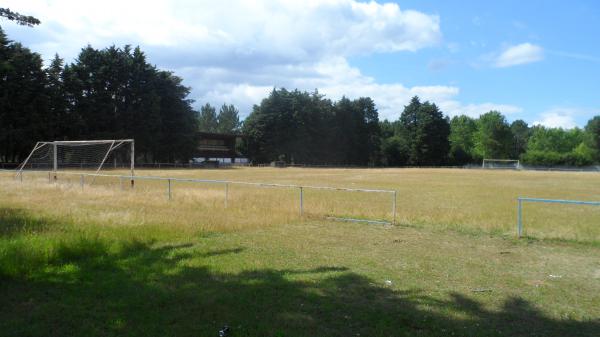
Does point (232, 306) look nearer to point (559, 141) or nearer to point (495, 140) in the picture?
point (495, 140)

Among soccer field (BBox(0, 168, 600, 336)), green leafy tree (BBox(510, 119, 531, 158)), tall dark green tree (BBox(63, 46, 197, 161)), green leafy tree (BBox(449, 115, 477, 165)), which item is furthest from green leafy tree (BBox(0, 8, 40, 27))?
green leafy tree (BBox(510, 119, 531, 158))

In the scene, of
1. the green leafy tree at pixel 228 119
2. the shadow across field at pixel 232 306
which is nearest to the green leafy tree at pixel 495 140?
the green leafy tree at pixel 228 119

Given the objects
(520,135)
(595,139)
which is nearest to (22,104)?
(595,139)

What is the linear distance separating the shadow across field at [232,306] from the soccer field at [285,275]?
25mm

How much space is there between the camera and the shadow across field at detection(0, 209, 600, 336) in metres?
5.43

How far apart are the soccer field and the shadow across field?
0.08ft

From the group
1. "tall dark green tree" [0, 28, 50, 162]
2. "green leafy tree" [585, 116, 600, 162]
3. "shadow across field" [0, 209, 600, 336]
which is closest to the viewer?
"shadow across field" [0, 209, 600, 336]

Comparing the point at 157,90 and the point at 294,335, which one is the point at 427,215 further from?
the point at 157,90

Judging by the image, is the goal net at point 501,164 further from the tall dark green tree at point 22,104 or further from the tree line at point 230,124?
the tall dark green tree at point 22,104

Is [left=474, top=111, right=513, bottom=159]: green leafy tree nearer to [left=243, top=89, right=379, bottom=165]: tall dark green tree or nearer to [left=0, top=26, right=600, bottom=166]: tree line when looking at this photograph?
[left=0, top=26, right=600, bottom=166]: tree line

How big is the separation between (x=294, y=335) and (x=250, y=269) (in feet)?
10.4

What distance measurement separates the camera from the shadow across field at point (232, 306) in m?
5.43

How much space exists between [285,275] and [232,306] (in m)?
1.86

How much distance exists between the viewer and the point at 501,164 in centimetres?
11075
